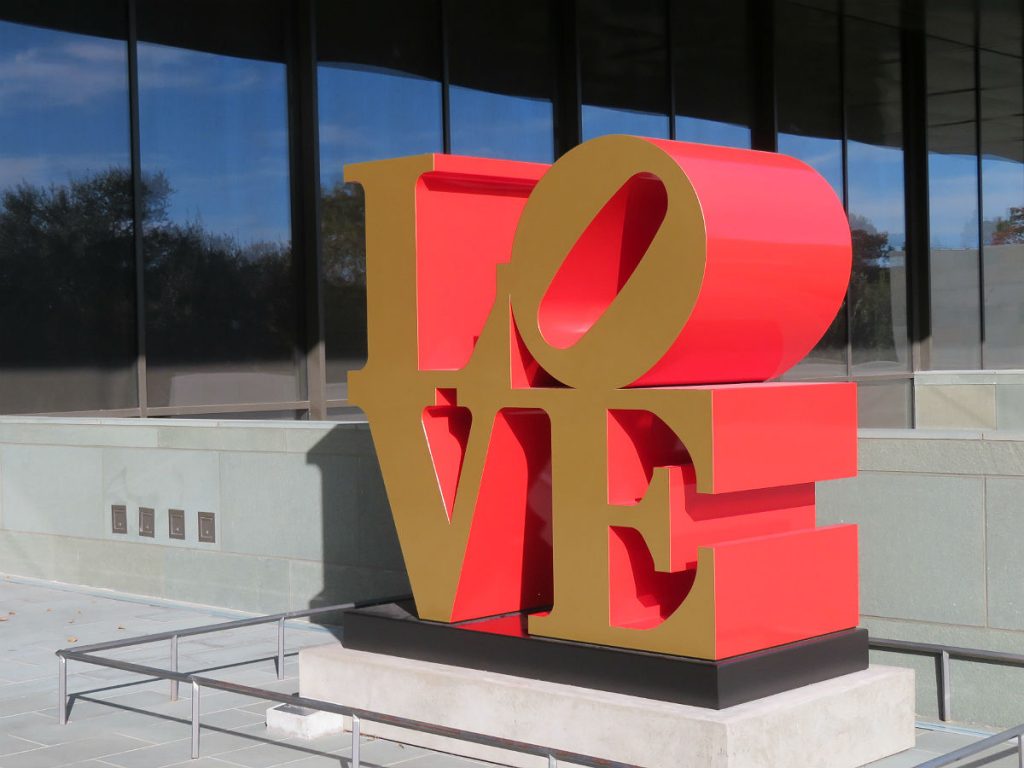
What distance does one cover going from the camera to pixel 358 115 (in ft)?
56.8

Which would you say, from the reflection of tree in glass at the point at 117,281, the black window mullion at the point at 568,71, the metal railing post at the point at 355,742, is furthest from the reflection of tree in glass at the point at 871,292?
the metal railing post at the point at 355,742

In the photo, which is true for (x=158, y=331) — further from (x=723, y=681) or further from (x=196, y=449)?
(x=723, y=681)

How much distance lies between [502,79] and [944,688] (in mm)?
12480

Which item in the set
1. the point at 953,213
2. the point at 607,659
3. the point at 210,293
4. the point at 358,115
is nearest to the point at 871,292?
the point at 953,213

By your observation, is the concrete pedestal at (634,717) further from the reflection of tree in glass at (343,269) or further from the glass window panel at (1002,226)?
the glass window panel at (1002,226)

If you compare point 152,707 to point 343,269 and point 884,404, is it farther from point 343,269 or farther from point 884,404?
point 884,404

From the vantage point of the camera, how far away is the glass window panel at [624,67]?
19.8 meters

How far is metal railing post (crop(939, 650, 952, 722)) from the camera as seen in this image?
26.5 feet

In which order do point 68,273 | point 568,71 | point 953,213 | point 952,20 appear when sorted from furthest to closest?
point 953,213, point 952,20, point 568,71, point 68,273

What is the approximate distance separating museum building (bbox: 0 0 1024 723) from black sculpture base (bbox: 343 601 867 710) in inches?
50.7

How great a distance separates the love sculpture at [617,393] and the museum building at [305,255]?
3.23 ft

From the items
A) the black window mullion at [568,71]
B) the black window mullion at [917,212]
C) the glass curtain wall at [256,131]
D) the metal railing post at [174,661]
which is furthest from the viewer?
the black window mullion at [917,212]

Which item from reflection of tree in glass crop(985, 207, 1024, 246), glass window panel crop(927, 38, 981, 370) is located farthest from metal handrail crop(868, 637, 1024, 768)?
reflection of tree in glass crop(985, 207, 1024, 246)

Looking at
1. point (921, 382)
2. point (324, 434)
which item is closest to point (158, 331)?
point (324, 434)
